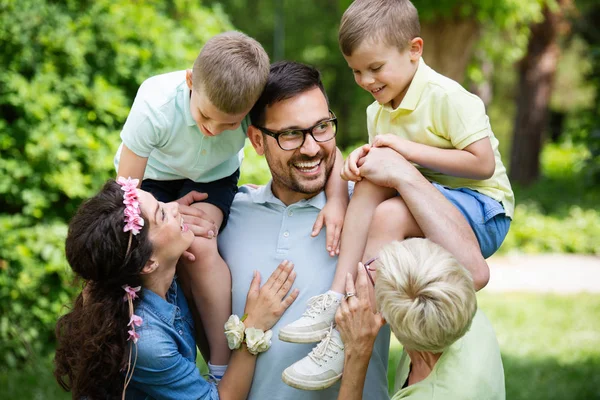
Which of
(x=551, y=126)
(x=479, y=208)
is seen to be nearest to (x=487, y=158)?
(x=479, y=208)

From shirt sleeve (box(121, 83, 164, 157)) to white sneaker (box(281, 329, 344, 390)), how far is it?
107cm

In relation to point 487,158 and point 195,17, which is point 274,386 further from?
point 195,17

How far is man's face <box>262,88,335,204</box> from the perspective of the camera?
2838mm

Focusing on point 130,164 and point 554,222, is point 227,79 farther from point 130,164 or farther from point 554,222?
point 554,222

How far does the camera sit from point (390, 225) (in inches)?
103

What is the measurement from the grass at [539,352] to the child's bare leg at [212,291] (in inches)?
103

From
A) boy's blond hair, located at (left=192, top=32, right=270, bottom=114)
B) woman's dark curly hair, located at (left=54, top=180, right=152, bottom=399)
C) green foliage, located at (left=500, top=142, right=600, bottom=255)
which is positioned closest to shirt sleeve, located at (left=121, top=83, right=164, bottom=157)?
boy's blond hair, located at (left=192, top=32, right=270, bottom=114)

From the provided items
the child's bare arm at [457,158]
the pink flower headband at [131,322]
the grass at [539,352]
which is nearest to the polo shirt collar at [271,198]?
the child's bare arm at [457,158]

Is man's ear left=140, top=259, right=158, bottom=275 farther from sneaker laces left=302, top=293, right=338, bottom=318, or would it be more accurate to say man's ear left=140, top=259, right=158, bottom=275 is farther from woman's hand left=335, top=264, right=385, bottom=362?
woman's hand left=335, top=264, right=385, bottom=362

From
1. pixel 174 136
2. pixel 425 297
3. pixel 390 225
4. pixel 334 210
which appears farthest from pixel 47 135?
pixel 425 297

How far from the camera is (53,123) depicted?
5605mm

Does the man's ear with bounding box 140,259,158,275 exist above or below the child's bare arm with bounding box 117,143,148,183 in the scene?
below

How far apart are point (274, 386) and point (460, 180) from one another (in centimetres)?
111

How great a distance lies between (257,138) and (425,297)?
3.76 ft
